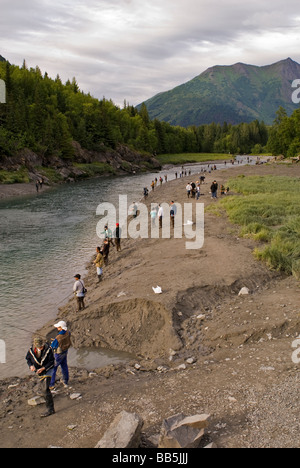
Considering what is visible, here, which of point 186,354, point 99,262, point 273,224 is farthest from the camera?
point 273,224

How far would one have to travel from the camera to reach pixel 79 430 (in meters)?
7.88

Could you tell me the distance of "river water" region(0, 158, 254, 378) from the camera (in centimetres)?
1382

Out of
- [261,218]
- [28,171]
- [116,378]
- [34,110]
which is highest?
[34,110]

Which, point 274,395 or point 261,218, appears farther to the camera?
point 261,218

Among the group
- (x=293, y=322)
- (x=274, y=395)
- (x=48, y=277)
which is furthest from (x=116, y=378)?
(x=48, y=277)

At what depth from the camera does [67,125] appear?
3733 inches

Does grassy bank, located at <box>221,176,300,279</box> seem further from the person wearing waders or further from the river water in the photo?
the river water

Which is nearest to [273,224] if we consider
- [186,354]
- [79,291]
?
[79,291]

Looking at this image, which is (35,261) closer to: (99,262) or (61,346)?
(99,262)

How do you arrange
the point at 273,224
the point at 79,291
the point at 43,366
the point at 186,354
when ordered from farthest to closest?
the point at 273,224 → the point at 79,291 → the point at 186,354 → the point at 43,366

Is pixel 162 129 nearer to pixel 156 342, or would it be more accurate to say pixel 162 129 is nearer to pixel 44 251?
pixel 44 251

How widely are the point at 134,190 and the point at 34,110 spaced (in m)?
39.1

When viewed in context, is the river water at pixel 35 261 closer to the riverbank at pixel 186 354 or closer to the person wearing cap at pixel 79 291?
the riverbank at pixel 186 354

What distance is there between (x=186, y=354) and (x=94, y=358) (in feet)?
10.2
